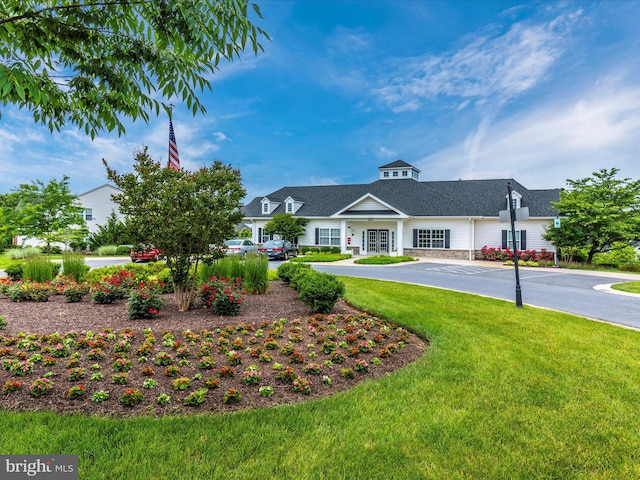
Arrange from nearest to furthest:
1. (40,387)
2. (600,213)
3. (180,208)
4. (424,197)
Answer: (40,387), (180,208), (600,213), (424,197)

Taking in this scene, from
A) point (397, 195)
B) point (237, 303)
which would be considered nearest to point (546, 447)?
point (237, 303)

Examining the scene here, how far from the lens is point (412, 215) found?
26156 mm

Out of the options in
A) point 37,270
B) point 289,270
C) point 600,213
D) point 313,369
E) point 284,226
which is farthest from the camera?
point 284,226

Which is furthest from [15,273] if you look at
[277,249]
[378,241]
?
[378,241]

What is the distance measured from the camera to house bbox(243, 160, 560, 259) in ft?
80.2

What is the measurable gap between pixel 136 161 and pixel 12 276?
6869mm

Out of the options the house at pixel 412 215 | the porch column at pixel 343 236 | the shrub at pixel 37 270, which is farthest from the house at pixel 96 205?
the shrub at pixel 37 270

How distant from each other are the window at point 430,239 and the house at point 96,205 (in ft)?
95.4

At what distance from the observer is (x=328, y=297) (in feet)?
22.5

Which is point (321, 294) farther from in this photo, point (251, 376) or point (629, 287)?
point (629, 287)

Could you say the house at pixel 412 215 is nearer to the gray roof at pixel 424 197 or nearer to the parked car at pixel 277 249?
the gray roof at pixel 424 197

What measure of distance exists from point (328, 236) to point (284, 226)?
398 centimetres

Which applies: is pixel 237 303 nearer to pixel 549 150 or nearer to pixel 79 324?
pixel 79 324

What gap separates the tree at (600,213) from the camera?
768 inches
